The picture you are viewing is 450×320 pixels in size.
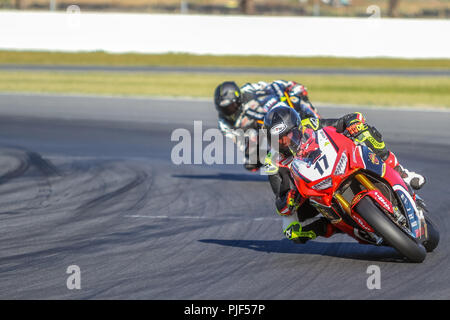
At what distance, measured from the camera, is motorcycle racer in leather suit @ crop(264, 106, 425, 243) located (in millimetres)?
6848

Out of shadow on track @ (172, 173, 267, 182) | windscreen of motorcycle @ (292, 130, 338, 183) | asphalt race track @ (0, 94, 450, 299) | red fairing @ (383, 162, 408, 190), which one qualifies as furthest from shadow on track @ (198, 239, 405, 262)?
shadow on track @ (172, 173, 267, 182)

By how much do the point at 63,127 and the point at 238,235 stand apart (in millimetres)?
10918

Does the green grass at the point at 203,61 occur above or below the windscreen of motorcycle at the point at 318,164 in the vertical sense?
above

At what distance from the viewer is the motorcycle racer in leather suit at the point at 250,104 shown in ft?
38.0

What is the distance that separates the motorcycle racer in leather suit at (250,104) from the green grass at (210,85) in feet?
37.6

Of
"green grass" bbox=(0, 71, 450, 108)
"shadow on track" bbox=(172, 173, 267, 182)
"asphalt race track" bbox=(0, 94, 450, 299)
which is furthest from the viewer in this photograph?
"green grass" bbox=(0, 71, 450, 108)

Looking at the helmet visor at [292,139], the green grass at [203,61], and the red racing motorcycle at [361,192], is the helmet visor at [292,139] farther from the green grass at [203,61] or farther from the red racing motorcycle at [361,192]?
the green grass at [203,61]

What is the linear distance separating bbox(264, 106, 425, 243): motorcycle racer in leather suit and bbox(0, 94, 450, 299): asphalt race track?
0.27 m

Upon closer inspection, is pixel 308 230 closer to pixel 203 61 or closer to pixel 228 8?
pixel 203 61

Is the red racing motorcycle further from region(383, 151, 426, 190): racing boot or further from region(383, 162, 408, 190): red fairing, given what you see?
region(383, 151, 426, 190): racing boot

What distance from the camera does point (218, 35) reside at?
38.6 meters

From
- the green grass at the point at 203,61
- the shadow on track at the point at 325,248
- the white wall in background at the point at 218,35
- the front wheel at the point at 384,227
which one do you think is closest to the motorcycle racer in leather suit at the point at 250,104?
the shadow on track at the point at 325,248

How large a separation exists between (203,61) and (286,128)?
1221 inches
